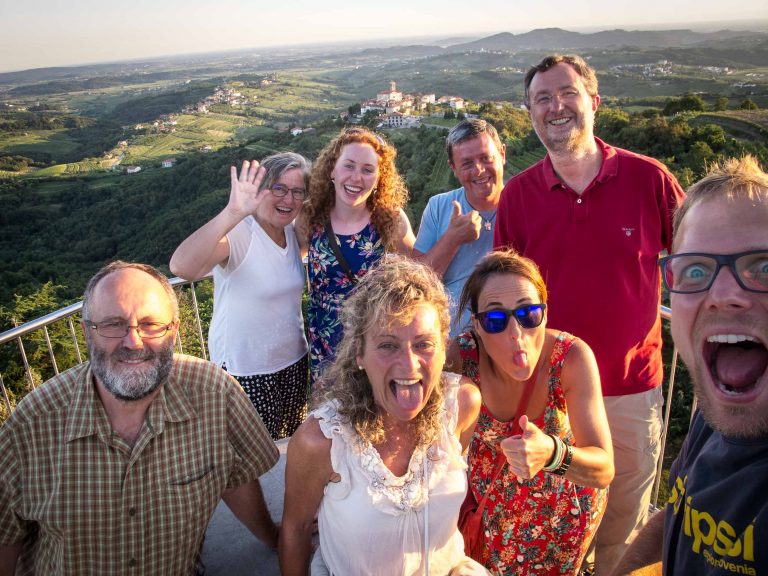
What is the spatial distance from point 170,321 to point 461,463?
114cm

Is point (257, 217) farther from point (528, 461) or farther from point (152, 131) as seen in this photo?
point (152, 131)

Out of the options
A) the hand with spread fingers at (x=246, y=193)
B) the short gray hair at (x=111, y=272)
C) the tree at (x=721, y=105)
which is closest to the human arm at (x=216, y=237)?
the hand with spread fingers at (x=246, y=193)

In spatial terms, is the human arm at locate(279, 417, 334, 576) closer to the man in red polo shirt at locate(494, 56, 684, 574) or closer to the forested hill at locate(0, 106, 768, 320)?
the man in red polo shirt at locate(494, 56, 684, 574)

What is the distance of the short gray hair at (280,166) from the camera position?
8.95 feet

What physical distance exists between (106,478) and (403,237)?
1842 millimetres

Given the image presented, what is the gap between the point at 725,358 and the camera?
116cm

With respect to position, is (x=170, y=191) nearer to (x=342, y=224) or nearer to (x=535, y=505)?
(x=342, y=224)

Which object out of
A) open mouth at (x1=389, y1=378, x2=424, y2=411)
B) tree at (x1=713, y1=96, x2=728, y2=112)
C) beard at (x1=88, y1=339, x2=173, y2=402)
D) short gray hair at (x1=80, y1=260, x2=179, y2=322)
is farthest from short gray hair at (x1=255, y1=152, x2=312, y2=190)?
tree at (x1=713, y1=96, x2=728, y2=112)

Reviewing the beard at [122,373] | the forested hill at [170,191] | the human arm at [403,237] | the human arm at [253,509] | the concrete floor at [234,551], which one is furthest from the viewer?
the forested hill at [170,191]

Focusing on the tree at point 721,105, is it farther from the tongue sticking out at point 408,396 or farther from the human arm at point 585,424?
the tongue sticking out at point 408,396

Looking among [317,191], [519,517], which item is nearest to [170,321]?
[317,191]

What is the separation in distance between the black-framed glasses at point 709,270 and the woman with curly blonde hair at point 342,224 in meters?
1.66

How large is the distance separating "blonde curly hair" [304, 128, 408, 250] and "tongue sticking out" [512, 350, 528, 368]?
1.16 m

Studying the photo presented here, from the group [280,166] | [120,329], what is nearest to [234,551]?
[120,329]
